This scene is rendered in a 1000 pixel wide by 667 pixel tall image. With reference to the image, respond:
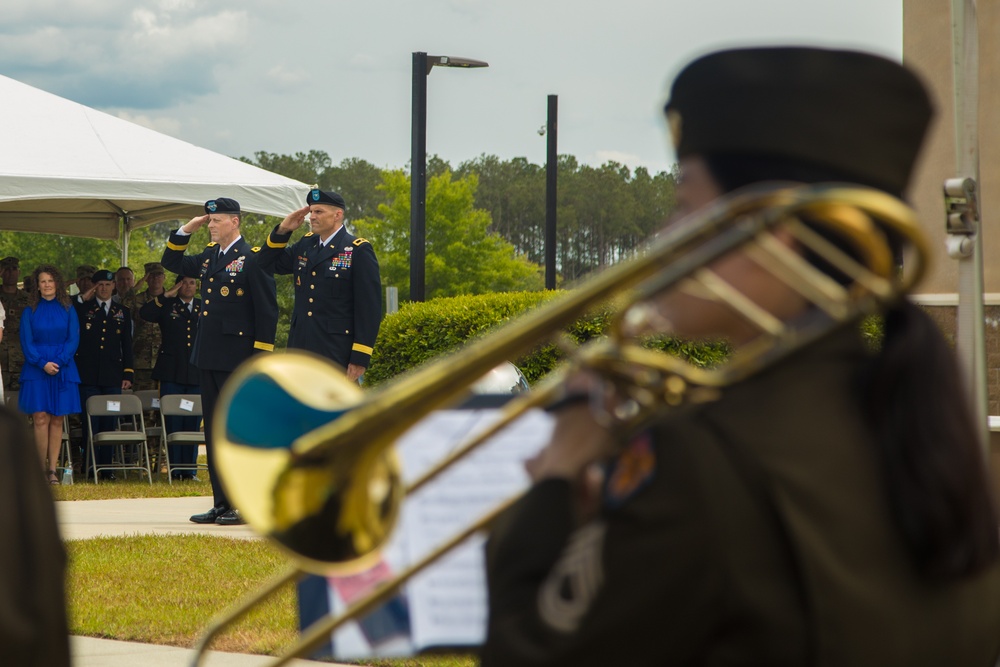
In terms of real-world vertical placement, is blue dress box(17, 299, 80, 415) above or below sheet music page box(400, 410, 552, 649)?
below

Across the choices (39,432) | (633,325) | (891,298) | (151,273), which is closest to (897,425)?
(891,298)

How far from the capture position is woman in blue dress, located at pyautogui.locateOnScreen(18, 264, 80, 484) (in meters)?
12.5

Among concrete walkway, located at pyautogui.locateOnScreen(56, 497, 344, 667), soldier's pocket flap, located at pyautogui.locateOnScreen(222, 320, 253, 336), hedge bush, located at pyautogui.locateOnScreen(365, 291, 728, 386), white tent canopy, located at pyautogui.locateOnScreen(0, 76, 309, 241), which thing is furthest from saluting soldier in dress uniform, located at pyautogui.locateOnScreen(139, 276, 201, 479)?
soldier's pocket flap, located at pyautogui.locateOnScreen(222, 320, 253, 336)

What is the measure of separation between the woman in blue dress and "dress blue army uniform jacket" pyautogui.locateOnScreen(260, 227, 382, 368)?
200 inches

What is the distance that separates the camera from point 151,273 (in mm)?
14469

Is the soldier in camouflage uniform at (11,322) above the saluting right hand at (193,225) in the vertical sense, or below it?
below

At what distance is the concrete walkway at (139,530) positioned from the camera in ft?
15.7

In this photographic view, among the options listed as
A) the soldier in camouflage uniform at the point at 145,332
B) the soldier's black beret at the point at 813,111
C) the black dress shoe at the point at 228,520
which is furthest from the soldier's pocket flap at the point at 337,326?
the soldier's black beret at the point at 813,111

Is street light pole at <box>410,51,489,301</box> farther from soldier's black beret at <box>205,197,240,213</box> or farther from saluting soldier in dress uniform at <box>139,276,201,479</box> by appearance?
soldier's black beret at <box>205,197,240,213</box>

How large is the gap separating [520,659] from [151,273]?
13.8m

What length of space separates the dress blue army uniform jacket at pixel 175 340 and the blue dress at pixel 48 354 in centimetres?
126

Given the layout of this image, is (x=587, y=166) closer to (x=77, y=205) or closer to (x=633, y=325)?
(x=77, y=205)

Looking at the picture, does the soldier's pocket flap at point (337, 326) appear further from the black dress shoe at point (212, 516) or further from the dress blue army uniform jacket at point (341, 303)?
the black dress shoe at point (212, 516)

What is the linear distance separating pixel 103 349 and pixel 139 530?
5.61 meters
